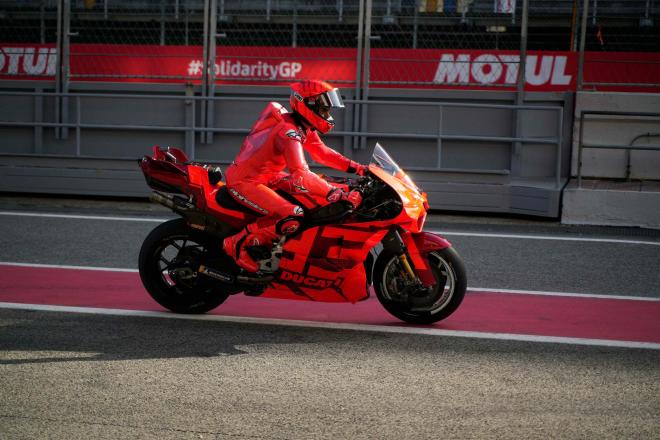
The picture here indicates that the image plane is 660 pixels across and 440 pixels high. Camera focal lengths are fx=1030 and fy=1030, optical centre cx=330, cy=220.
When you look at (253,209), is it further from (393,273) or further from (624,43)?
(624,43)

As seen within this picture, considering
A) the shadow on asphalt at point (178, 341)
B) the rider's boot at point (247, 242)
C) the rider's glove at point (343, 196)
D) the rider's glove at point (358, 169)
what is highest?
the rider's glove at point (358, 169)

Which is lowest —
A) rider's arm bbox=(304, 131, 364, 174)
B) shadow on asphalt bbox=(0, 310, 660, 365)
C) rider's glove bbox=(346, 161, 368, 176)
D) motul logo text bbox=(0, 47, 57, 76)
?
shadow on asphalt bbox=(0, 310, 660, 365)

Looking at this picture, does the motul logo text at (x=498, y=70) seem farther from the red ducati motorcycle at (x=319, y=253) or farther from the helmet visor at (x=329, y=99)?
the red ducati motorcycle at (x=319, y=253)

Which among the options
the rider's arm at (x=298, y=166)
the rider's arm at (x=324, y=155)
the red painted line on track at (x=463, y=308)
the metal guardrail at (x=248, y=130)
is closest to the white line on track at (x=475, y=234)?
the metal guardrail at (x=248, y=130)

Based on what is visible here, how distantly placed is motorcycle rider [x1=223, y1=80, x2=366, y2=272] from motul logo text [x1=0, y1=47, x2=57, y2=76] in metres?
10.8

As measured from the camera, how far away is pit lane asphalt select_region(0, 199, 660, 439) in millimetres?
4941

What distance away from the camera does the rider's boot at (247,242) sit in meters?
7.15

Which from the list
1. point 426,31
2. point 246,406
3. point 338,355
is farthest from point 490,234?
point 246,406

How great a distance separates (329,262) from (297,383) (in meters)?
1.48

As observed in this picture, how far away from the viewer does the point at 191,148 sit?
1543 cm

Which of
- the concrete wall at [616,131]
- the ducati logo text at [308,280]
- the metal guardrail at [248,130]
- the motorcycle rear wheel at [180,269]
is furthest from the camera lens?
the concrete wall at [616,131]

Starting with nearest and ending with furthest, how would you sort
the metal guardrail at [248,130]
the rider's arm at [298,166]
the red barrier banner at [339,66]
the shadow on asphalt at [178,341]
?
the shadow on asphalt at [178,341] < the rider's arm at [298,166] < the metal guardrail at [248,130] < the red barrier banner at [339,66]

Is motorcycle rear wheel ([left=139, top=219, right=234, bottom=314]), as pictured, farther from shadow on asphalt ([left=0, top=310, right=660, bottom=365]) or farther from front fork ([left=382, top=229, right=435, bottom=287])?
front fork ([left=382, top=229, right=435, bottom=287])

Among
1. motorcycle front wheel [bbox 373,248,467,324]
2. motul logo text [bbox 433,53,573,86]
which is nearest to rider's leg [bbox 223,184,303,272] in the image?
motorcycle front wheel [bbox 373,248,467,324]
